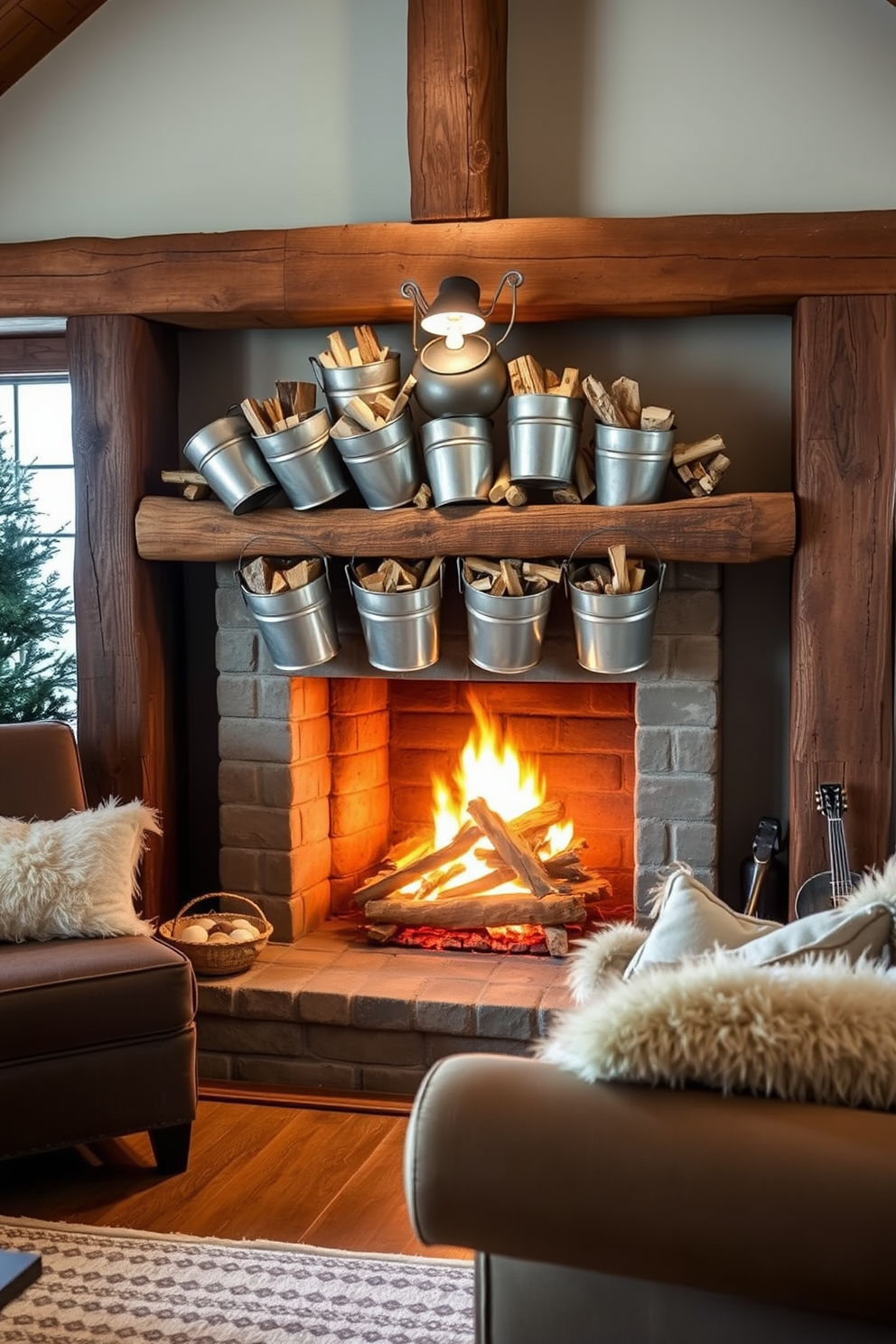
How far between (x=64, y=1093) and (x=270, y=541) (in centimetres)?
138

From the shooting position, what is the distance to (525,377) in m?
3.13

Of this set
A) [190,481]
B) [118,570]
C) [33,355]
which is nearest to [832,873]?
[190,481]

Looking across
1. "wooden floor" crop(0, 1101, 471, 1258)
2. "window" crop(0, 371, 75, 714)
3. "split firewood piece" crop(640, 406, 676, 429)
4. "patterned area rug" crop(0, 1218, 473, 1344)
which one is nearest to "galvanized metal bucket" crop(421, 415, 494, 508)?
"split firewood piece" crop(640, 406, 676, 429)

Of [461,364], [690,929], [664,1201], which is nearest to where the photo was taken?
[664,1201]

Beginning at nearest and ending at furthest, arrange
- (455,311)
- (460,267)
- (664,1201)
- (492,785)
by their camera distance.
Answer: (664,1201) → (455,311) → (460,267) → (492,785)

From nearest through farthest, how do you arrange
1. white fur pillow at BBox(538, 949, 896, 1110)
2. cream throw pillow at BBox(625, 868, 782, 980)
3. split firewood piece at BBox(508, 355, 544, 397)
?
white fur pillow at BBox(538, 949, 896, 1110) < cream throw pillow at BBox(625, 868, 782, 980) < split firewood piece at BBox(508, 355, 544, 397)

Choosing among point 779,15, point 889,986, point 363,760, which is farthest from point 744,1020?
point 779,15

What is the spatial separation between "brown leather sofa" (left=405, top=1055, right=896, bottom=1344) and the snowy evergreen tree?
8.71ft

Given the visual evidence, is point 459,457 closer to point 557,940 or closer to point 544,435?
point 544,435

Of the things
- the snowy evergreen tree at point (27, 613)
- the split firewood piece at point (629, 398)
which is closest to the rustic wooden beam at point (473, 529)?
the split firewood piece at point (629, 398)

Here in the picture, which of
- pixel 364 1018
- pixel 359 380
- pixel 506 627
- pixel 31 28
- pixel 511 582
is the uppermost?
pixel 31 28

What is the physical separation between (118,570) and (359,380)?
33.1 inches

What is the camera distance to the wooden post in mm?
3449

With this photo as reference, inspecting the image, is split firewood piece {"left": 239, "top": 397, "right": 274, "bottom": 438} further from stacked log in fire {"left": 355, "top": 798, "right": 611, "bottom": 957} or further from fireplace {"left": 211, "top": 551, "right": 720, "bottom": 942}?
stacked log in fire {"left": 355, "top": 798, "right": 611, "bottom": 957}
